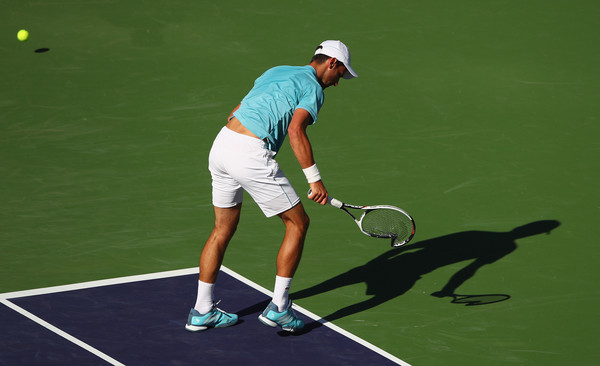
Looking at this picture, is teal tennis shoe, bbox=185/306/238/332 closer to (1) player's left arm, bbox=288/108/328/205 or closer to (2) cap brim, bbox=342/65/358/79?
(1) player's left arm, bbox=288/108/328/205

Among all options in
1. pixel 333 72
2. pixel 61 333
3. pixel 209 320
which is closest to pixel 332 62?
pixel 333 72

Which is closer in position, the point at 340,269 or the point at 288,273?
the point at 288,273

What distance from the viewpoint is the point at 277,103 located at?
22.2 feet

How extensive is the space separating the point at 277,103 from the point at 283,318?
4.97ft

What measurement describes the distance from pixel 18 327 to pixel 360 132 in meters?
5.69

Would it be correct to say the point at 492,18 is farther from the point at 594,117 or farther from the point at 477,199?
the point at 477,199

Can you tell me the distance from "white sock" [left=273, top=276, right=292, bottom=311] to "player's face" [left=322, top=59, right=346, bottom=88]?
4.68ft

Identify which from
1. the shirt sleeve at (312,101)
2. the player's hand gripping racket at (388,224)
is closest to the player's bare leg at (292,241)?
the player's hand gripping racket at (388,224)

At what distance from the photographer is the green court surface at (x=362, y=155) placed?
25.3 feet

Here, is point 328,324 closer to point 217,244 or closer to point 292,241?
point 292,241

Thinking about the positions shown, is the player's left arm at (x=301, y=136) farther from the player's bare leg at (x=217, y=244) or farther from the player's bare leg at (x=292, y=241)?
the player's bare leg at (x=217, y=244)

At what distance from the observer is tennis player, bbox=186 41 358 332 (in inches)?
264

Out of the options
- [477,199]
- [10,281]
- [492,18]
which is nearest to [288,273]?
[10,281]

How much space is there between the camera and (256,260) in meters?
8.38
